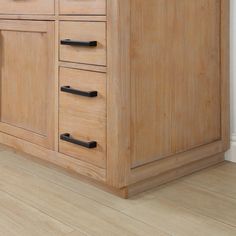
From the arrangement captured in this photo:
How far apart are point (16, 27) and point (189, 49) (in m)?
0.71

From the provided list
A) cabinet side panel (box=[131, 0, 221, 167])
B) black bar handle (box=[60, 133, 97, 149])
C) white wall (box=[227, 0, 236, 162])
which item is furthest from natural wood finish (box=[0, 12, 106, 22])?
white wall (box=[227, 0, 236, 162])

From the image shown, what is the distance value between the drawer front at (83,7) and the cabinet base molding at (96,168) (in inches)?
20.6

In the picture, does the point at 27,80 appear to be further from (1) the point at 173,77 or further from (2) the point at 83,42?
(1) the point at 173,77

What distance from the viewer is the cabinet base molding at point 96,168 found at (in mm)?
1564

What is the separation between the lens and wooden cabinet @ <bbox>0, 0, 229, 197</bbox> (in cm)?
148

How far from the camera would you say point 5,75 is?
1974mm

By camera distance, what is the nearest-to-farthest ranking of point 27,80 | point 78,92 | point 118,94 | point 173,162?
point 118,94
point 78,92
point 173,162
point 27,80

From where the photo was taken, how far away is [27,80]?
6.05 feet

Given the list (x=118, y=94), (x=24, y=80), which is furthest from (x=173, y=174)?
(x=24, y=80)

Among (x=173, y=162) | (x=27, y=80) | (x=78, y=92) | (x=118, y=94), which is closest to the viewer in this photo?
(x=118, y=94)

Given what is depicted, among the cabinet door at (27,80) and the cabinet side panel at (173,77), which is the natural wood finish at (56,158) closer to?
the cabinet door at (27,80)

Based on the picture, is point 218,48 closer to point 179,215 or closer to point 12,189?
point 179,215

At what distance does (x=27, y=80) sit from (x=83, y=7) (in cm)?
47

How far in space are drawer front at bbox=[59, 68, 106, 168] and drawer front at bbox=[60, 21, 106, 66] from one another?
0.15ft
